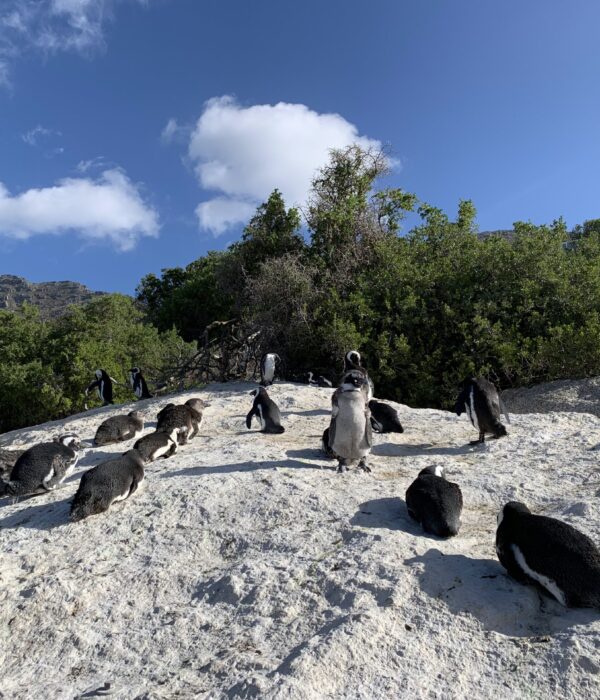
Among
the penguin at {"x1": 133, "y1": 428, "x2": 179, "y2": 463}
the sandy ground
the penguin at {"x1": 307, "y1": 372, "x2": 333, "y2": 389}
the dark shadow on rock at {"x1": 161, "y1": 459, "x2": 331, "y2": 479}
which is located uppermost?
the penguin at {"x1": 307, "y1": 372, "x2": 333, "y2": 389}

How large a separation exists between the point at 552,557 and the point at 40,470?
187 inches

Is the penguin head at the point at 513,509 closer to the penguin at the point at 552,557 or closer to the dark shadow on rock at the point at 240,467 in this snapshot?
the penguin at the point at 552,557

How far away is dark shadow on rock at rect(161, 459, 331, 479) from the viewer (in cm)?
569

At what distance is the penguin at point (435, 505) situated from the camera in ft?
13.7

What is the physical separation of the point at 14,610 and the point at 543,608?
10.9ft

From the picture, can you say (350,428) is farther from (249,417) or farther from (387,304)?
(387,304)

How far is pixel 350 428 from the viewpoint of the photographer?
5879 mm

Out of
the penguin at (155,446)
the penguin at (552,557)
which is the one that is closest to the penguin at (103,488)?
the penguin at (155,446)

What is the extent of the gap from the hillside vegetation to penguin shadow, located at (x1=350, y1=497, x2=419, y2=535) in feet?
22.6

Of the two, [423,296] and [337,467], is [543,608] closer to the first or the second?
[337,467]

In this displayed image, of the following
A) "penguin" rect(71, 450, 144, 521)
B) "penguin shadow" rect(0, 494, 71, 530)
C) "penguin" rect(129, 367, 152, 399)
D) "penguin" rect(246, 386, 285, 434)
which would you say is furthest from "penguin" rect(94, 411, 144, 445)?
"penguin" rect(129, 367, 152, 399)

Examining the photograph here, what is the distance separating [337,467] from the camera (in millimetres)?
5836

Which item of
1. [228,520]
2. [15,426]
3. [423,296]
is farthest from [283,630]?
[15,426]

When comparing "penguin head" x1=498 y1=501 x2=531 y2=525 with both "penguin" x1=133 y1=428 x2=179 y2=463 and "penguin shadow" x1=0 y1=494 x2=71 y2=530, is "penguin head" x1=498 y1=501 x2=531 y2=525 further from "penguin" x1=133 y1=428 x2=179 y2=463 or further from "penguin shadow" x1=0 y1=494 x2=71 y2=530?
"penguin" x1=133 y1=428 x2=179 y2=463
